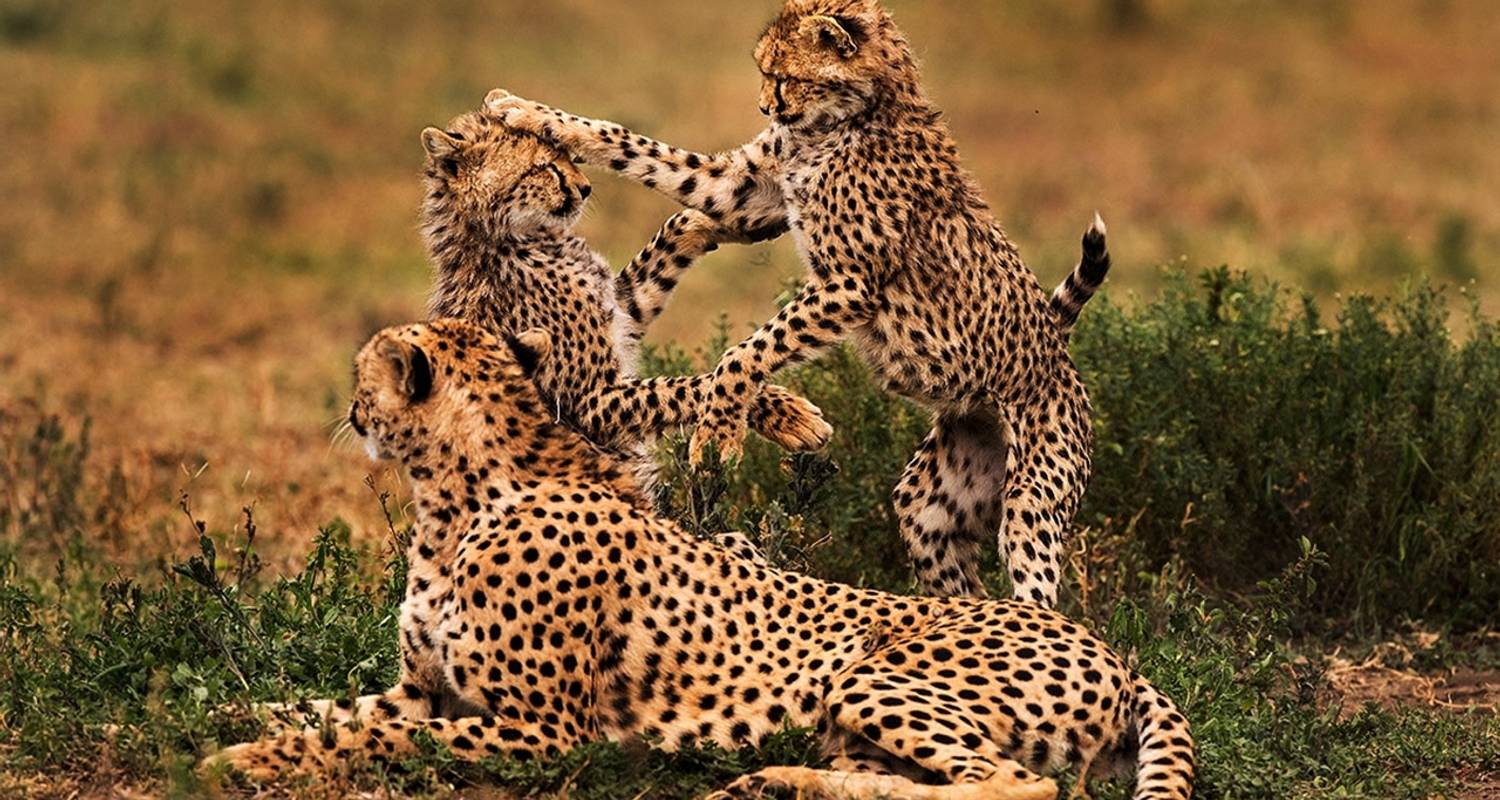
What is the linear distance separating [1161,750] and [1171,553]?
268 cm

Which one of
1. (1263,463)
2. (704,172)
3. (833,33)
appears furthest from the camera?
(1263,463)

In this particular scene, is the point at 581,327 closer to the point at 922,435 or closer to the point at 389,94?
the point at 922,435

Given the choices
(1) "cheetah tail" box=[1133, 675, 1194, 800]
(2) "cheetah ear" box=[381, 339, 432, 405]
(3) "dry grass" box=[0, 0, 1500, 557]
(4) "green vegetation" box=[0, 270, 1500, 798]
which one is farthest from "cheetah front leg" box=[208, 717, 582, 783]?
(3) "dry grass" box=[0, 0, 1500, 557]

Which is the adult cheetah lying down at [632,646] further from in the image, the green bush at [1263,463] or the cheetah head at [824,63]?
the green bush at [1263,463]

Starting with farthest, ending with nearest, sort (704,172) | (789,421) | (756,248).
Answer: (756,248)
(704,172)
(789,421)

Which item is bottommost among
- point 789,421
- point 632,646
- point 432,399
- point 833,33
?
point 632,646

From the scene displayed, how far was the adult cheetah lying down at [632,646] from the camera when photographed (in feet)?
15.6

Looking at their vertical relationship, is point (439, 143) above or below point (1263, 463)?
above

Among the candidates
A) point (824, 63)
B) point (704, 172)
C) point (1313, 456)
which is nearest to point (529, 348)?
point (704, 172)

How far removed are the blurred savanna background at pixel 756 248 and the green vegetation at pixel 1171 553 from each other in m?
0.02

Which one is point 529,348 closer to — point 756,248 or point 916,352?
point 916,352

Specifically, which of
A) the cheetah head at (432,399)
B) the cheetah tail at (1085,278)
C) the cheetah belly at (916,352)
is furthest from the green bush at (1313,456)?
the cheetah head at (432,399)

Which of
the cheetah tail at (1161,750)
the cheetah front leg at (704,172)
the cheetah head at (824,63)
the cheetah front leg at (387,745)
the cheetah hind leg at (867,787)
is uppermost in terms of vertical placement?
the cheetah head at (824,63)

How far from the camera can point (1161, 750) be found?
4742 mm
